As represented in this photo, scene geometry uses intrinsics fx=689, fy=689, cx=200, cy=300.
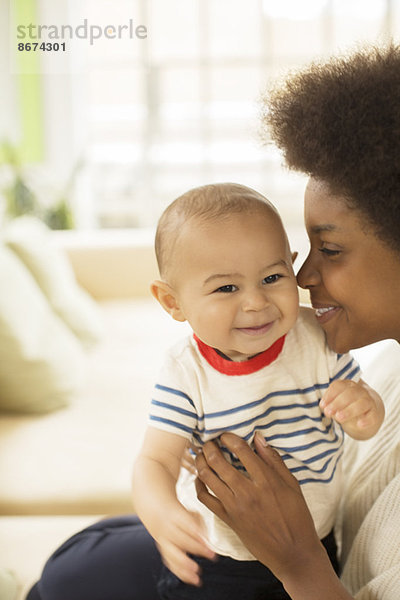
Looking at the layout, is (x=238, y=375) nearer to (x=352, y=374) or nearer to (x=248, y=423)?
(x=248, y=423)

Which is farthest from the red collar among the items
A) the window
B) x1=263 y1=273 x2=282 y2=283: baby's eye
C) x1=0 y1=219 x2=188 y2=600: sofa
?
the window

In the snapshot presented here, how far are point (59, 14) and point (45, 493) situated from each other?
174 inches

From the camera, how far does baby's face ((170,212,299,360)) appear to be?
0.96 m

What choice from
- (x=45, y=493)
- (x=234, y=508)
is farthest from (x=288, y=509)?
(x=45, y=493)

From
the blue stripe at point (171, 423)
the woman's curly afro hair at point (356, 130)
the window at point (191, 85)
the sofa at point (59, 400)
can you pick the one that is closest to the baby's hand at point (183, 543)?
the blue stripe at point (171, 423)

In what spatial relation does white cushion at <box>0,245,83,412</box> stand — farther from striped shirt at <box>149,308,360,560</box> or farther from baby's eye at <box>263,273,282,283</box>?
baby's eye at <box>263,273,282,283</box>

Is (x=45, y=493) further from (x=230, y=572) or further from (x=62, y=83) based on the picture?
(x=62, y=83)

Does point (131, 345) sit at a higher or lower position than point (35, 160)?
lower

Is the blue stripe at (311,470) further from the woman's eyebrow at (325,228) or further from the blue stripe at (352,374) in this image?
the woman's eyebrow at (325,228)

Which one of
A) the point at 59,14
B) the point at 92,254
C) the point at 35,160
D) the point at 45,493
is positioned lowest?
the point at 45,493

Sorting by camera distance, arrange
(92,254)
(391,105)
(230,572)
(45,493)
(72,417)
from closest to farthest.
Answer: (391,105)
(230,572)
(45,493)
(72,417)
(92,254)

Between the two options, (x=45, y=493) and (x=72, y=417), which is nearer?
(x=45, y=493)

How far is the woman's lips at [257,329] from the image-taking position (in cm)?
97

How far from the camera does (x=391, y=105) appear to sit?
0.92 meters
